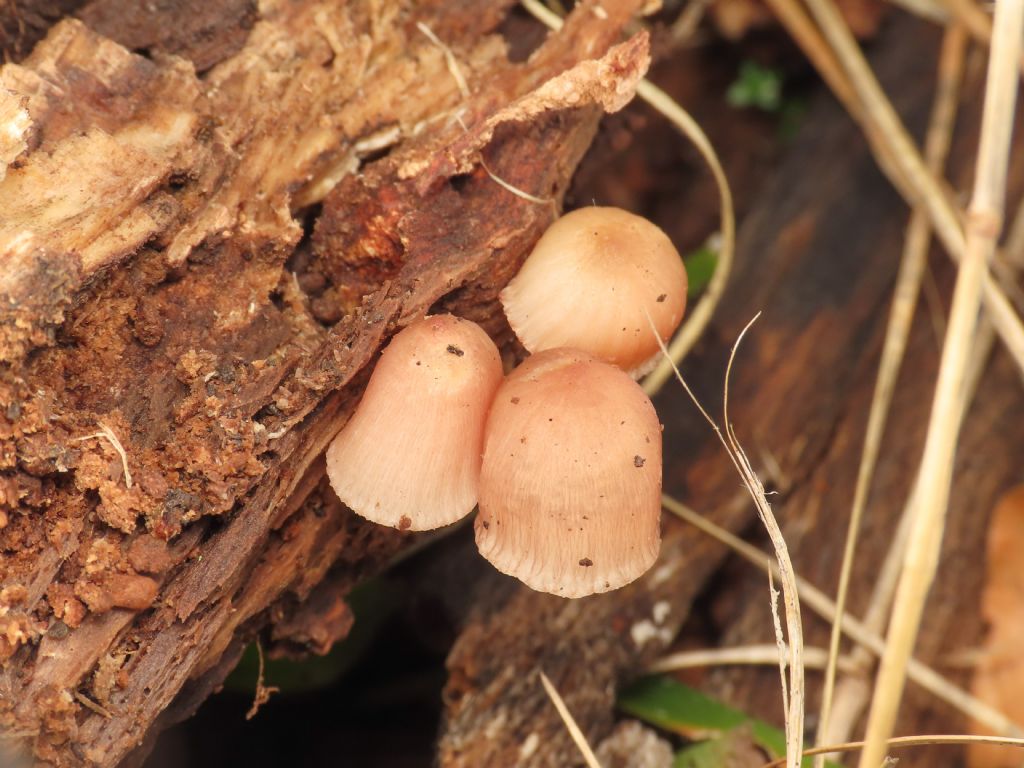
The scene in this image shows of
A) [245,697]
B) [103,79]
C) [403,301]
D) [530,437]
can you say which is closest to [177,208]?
[103,79]

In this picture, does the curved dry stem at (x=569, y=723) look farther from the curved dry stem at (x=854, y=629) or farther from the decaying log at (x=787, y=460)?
the curved dry stem at (x=854, y=629)

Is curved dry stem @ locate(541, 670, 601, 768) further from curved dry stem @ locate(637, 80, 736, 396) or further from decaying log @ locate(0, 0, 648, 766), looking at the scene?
curved dry stem @ locate(637, 80, 736, 396)

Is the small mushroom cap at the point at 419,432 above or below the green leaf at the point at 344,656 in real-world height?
above

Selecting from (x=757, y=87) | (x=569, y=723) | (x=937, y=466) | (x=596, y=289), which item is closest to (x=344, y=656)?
(x=569, y=723)

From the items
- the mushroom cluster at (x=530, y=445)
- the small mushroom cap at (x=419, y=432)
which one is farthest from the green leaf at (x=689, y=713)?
the small mushroom cap at (x=419, y=432)

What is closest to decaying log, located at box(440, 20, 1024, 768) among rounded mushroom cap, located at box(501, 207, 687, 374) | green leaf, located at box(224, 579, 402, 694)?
green leaf, located at box(224, 579, 402, 694)

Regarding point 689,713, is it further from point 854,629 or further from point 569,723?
point 854,629
